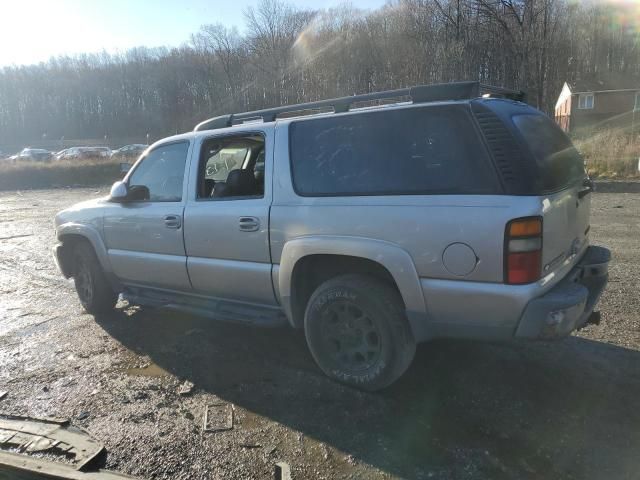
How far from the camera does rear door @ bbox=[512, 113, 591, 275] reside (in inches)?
112

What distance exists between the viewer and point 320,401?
11.2 feet

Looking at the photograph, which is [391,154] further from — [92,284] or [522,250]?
[92,284]

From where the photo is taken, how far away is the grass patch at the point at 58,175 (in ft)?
86.6

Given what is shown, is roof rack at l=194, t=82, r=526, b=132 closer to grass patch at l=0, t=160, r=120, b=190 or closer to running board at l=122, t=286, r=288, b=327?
running board at l=122, t=286, r=288, b=327

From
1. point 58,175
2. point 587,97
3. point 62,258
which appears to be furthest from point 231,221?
point 587,97

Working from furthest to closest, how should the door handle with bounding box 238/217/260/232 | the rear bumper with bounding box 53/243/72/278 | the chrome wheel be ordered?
the rear bumper with bounding box 53/243/72/278 < the door handle with bounding box 238/217/260/232 < the chrome wheel

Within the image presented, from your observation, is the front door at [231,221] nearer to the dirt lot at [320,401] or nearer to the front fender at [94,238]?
the dirt lot at [320,401]

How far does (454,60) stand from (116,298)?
3044 cm

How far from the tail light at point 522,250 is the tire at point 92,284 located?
163 inches

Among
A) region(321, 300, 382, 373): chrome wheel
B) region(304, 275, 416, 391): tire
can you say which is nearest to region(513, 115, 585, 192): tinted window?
region(304, 275, 416, 391): tire

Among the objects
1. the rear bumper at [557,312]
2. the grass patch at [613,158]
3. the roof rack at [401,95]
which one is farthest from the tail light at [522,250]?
the grass patch at [613,158]

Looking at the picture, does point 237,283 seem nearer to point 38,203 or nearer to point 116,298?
point 116,298

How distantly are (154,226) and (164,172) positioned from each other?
54 cm

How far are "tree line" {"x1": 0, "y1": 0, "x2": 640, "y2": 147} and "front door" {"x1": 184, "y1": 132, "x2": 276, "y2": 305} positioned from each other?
19771mm
